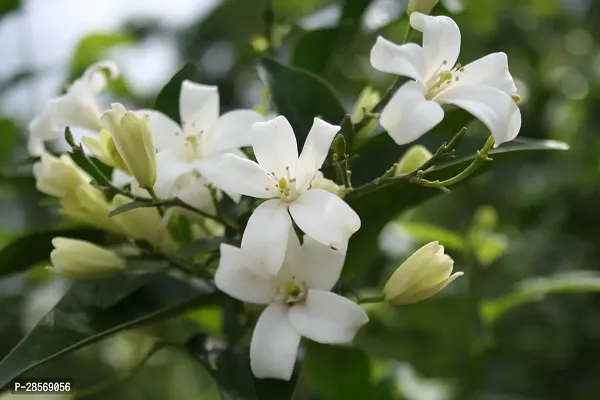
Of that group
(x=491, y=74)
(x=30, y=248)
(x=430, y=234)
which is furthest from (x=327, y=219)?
(x=430, y=234)

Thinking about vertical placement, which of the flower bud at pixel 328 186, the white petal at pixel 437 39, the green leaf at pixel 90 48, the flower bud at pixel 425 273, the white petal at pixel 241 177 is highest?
the white petal at pixel 437 39

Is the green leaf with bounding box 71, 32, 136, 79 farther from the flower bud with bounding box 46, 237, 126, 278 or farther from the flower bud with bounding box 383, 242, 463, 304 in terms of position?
the flower bud with bounding box 383, 242, 463, 304

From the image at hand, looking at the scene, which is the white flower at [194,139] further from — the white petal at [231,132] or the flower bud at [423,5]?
the flower bud at [423,5]

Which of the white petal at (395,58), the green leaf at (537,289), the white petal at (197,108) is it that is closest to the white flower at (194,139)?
the white petal at (197,108)

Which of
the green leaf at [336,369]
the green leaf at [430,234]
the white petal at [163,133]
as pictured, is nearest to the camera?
the white petal at [163,133]

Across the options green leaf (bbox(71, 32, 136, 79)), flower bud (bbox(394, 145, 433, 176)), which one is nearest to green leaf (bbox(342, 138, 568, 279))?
flower bud (bbox(394, 145, 433, 176))
